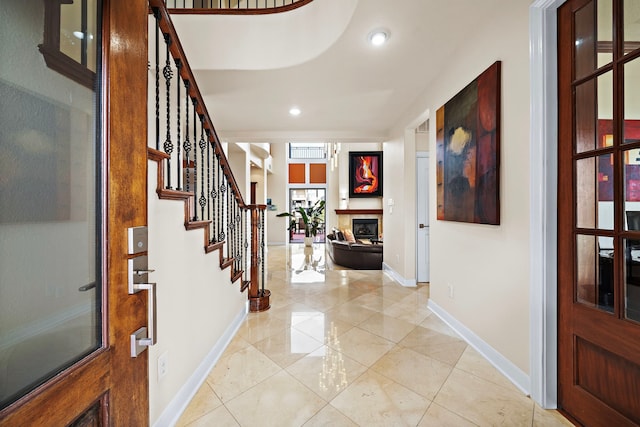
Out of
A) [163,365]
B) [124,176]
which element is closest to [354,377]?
[163,365]

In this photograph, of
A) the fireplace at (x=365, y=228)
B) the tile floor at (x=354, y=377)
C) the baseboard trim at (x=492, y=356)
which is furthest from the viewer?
the fireplace at (x=365, y=228)

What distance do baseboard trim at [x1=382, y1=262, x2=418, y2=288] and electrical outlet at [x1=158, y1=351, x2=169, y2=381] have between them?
10.6ft

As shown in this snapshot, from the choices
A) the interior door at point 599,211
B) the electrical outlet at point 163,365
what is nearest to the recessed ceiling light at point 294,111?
the interior door at point 599,211

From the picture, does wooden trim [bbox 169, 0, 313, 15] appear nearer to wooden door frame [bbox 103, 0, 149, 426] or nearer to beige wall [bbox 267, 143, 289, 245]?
wooden door frame [bbox 103, 0, 149, 426]

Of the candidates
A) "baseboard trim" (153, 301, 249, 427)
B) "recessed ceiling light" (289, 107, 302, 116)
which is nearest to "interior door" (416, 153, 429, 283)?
"recessed ceiling light" (289, 107, 302, 116)

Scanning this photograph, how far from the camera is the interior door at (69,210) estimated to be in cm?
53

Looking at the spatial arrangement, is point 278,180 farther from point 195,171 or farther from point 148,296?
point 148,296

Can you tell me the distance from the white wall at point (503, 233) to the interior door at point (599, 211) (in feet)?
0.62

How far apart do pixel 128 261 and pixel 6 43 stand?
521 millimetres

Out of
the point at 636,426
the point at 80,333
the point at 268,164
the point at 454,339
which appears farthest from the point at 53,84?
the point at 268,164

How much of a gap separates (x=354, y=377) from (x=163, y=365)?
45.5 inches

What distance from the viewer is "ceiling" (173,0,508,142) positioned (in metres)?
1.98

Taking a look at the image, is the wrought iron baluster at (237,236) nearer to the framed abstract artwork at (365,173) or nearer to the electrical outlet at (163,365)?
the electrical outlet at (163,365)

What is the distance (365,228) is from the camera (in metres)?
7.84
